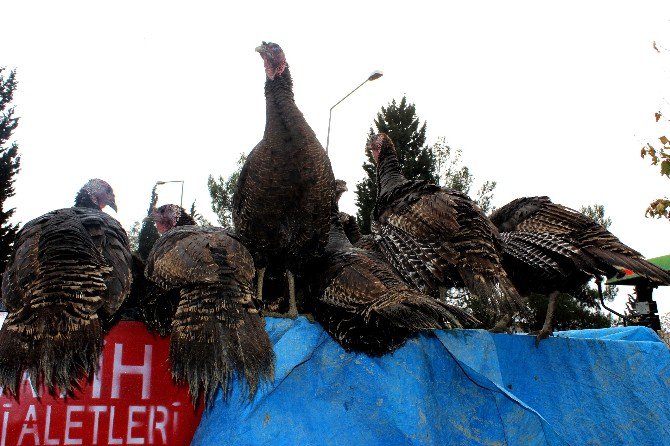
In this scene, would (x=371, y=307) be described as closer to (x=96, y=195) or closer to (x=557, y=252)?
(x=557, y=252)

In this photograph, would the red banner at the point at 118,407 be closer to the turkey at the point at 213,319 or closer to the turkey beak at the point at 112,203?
the turkey at the point at 213,319

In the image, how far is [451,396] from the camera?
10.5 feet

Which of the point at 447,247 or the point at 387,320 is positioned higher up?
the point at 447,247

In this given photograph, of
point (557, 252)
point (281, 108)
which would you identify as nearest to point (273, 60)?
point (281, 108)

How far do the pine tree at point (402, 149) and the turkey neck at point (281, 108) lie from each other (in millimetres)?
16896

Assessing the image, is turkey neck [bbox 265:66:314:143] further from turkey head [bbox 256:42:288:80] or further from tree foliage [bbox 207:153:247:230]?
tree foliage [bbox 207:153:247:230]

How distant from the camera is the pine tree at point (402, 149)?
22.1 metres

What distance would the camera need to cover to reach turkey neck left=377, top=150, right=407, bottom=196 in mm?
5750

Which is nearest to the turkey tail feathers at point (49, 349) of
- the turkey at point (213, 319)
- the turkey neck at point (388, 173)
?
the turkey at point (213, 319)

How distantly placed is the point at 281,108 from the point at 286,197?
2.34 feet

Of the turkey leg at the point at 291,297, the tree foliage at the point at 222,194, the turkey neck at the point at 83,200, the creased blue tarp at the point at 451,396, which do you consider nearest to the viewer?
the creased blue tarp at the point at 451,396

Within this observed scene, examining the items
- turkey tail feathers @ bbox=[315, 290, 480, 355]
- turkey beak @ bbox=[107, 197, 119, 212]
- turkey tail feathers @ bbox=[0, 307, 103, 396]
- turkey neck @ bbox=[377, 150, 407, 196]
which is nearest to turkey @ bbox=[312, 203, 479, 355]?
turkey tail feathers @ bbox=[315, 290, 480, 355]

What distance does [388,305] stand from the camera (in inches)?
123

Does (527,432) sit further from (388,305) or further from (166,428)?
(166,428)
